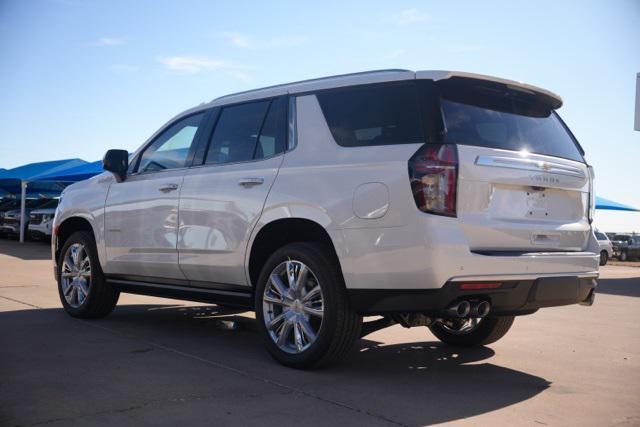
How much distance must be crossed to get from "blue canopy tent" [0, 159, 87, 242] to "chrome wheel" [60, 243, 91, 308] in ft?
57.4

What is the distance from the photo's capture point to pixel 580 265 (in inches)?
185

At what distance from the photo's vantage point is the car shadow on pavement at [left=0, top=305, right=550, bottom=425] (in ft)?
12.6

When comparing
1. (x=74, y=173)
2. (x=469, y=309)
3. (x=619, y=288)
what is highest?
(x=74, y=173)

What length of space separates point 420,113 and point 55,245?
4427 millimetres

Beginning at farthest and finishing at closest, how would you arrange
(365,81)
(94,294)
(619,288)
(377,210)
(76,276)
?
(619,288) < (76,276) < (94,294) < (365,81) < (377,210)

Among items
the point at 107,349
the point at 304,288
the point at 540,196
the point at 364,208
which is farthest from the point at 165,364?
the point at 540,196

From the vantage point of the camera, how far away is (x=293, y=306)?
4.79 metres

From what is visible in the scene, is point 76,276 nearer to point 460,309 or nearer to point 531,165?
point 460,309

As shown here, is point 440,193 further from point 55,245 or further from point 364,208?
point 55,245

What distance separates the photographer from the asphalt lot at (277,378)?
3713 millimetres

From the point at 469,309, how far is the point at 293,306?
46.4 inches

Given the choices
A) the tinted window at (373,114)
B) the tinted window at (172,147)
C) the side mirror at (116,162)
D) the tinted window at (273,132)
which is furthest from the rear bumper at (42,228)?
the tinted window at (373,114)

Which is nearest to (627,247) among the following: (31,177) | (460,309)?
(31,177)

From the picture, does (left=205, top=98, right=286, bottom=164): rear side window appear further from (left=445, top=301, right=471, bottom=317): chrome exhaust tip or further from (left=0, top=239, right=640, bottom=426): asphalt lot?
(left=445, top=301, right=471, bottom=317): chrome exhaust tip
